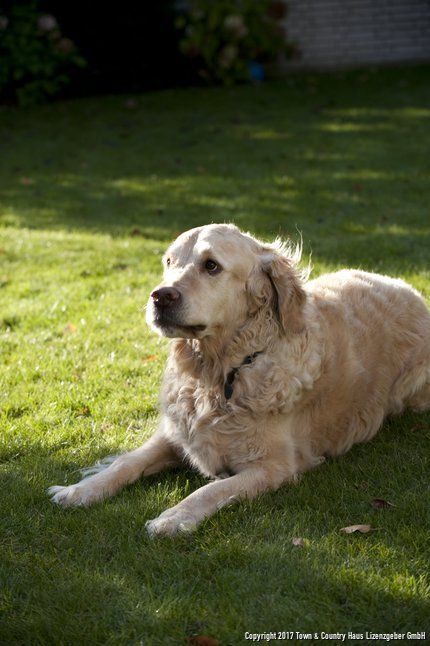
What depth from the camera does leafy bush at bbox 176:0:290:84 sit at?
16.7 meters

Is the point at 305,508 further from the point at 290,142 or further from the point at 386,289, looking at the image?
the point at 290,142

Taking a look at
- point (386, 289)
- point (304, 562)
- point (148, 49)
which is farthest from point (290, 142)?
point (304, 562)

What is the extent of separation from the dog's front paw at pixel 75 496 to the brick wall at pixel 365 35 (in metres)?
15.9

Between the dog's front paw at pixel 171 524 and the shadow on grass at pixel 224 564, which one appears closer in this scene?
the shadow on grass at pixel 224 564

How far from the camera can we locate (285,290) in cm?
423

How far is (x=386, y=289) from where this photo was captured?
5.00 metres

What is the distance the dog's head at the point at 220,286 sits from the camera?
3.91 m

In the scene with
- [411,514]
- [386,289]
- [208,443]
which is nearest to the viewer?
[411,514]

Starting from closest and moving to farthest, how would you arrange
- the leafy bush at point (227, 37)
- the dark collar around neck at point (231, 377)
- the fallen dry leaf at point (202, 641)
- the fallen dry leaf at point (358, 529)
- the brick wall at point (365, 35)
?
the fallen dry leaf at point (202, 641) < the fallen dry leaf at point (358, 529) < the dark collar around neck at point (231, 377) < the leafy bush at point (227, 37) < the brick wall at point (365, 35)

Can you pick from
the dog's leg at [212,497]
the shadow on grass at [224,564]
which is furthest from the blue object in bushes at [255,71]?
Result: the dog's leg at [212,497]

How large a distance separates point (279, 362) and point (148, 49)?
1422 cm

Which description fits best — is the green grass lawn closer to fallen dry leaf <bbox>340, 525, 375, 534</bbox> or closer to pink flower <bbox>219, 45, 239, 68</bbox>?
fallen dry leaf <bbox>340, 525, 375, 534</bbox>

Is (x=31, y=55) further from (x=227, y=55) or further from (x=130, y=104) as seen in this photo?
(x=227, y=55)

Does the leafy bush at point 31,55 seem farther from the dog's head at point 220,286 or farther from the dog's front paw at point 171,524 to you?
the dog's front paw at point 171,524
